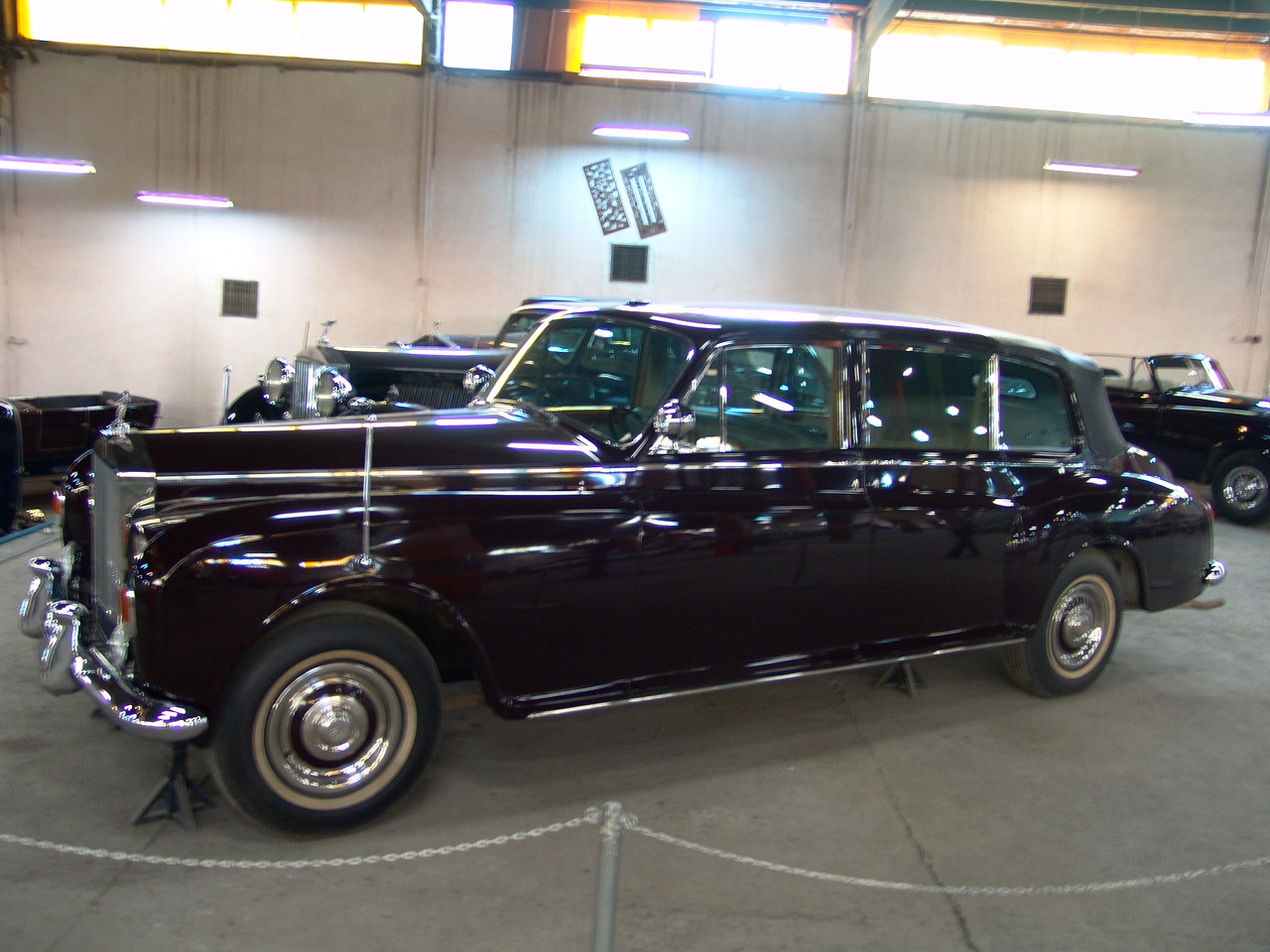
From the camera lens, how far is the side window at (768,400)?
11.3 ft

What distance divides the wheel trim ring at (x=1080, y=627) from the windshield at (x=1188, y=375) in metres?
6.63

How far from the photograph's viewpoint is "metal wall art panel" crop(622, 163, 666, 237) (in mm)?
14023

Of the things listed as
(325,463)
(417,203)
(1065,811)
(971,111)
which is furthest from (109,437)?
(971,111)

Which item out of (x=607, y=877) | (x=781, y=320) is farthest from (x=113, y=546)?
(x=781, y=320)

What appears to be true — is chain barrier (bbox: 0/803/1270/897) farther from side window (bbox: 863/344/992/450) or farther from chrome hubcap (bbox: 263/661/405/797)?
side window (bbox: 863/344/992/450)

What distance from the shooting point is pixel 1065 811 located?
343cm

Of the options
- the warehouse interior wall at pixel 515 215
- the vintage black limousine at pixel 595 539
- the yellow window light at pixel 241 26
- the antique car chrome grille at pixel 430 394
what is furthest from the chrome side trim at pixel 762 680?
the yellow window light at pixel 241 26

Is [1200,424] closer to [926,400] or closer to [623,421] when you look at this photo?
[926,400]

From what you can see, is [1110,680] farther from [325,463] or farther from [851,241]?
[851,241]

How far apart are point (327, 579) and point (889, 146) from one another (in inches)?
517

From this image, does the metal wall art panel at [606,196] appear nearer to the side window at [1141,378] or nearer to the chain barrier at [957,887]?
the side window at [1141,378]

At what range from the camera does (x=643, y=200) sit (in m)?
14.1

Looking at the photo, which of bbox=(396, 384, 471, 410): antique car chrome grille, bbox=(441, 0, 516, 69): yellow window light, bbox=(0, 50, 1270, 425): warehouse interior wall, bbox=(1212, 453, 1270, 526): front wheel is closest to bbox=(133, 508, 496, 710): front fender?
bbox=(396, 384, 471, 410): antique car chrome grille

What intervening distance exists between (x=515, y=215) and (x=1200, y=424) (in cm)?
924
